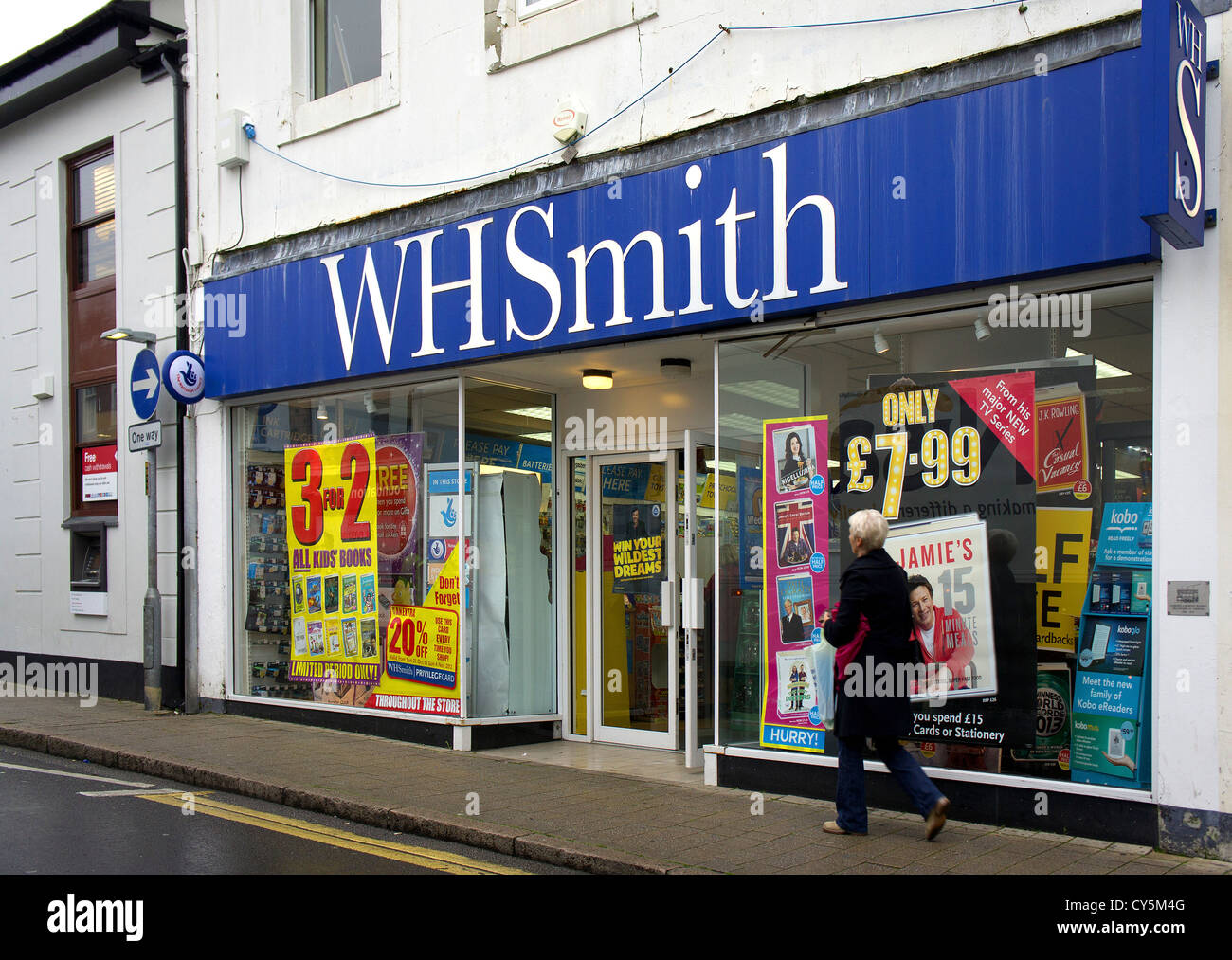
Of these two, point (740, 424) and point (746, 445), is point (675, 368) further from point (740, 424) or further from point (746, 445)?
point (746, 445)

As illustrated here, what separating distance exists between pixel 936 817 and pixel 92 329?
11087mm

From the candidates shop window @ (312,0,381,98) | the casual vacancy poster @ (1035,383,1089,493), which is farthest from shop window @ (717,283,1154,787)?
shop window @ (312,0,381,98)

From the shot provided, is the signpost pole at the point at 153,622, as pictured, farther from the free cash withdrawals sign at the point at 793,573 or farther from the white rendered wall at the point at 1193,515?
the white rendered wall at the point at 1193,515

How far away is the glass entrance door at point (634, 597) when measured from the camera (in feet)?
31.5

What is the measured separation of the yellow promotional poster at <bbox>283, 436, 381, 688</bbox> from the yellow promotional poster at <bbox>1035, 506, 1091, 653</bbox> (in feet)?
19.7

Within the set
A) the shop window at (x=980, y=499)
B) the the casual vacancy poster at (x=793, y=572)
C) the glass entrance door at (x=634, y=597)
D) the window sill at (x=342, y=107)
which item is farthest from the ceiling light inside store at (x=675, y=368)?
the window sill at (x=342, y=107)

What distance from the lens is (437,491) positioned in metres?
9.99

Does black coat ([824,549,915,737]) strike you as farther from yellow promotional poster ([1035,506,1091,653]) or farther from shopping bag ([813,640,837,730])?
shopping bag ([813,640,837,730])

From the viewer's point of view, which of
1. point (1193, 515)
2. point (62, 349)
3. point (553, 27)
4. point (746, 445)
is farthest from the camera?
point (62, 349)

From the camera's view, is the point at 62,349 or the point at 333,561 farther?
the point at 62,349

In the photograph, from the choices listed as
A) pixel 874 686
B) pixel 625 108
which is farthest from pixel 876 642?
pixel 625 108

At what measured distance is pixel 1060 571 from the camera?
6.71 metres

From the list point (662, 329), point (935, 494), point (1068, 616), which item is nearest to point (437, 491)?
point (662, 329)
